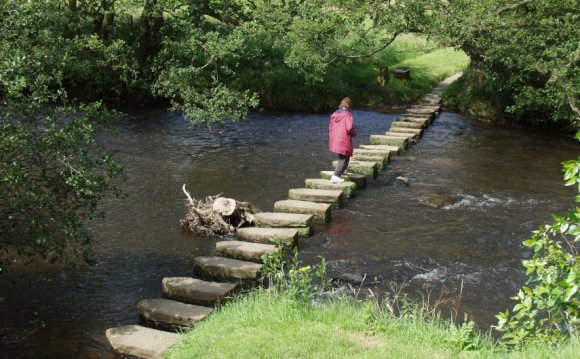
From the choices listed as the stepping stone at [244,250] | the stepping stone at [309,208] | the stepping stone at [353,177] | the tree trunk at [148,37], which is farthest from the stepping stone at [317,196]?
the tree trunk at [148,37]

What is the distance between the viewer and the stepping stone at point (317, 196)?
48.1 feet

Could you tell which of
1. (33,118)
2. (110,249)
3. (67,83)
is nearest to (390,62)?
(67,83)

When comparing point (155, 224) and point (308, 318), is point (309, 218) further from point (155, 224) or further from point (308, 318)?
point (308, 318)

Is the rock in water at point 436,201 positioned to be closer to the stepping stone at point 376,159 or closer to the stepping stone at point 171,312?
the stepping stone at point 376,159

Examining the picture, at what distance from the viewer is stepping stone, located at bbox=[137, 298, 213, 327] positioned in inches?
348

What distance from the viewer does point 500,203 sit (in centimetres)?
1520

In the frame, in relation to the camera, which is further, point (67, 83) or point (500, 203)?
point (67, 83)

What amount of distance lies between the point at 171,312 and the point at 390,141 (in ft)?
43.9

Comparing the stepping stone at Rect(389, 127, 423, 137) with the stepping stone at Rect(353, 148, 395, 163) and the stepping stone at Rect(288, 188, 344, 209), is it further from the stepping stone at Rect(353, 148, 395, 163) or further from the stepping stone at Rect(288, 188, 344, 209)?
the stepping stone at Rect(288, 188, 344, 209)

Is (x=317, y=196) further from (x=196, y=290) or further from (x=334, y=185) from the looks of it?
(x=196, y=290)

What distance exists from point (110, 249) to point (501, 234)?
769cm

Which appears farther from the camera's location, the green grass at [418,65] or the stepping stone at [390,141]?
the green grass at [418,65]

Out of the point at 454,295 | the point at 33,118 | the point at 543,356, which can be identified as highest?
the point at 33,118

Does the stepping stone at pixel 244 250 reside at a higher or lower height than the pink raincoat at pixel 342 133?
lower
